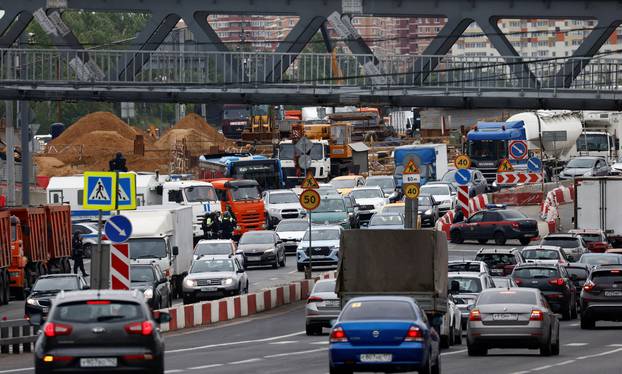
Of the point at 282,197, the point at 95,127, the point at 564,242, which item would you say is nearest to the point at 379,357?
the point at 564,242

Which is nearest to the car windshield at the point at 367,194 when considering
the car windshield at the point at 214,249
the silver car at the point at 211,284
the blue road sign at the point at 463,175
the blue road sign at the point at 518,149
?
the blue road sign at the point at 518,149

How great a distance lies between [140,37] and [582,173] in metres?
38.1

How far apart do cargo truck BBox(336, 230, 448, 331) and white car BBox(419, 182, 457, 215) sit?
38.3 meters

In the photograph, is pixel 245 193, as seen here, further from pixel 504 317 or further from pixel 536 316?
pixel 536 316

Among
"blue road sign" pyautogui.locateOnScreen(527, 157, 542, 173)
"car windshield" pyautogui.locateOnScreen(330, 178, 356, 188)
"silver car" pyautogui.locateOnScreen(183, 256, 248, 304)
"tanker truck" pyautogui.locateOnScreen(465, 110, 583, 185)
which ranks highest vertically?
"tanker truck" pyautogui.locateOnScreen(465, 110, 583, 185)

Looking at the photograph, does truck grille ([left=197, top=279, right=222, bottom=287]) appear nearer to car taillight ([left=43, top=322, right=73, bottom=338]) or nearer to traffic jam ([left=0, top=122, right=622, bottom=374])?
traffic jam ([left=0, top=122, right=622, bottom=374])

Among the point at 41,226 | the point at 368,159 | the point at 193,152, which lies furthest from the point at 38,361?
the point at 193,152

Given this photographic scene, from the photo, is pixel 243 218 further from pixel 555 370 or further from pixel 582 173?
pixel 555 370

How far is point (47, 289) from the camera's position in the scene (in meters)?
40.6

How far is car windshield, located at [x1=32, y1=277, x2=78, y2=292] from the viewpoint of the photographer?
40594 millimetres

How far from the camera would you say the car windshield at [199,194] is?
66.5 meters

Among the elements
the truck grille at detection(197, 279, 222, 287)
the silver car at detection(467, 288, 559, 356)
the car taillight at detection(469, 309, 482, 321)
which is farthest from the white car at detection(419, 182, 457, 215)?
the car taillight at detection(469, 309, 482, 321)

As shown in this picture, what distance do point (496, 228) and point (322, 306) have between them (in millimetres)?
28262

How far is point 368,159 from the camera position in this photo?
103m
